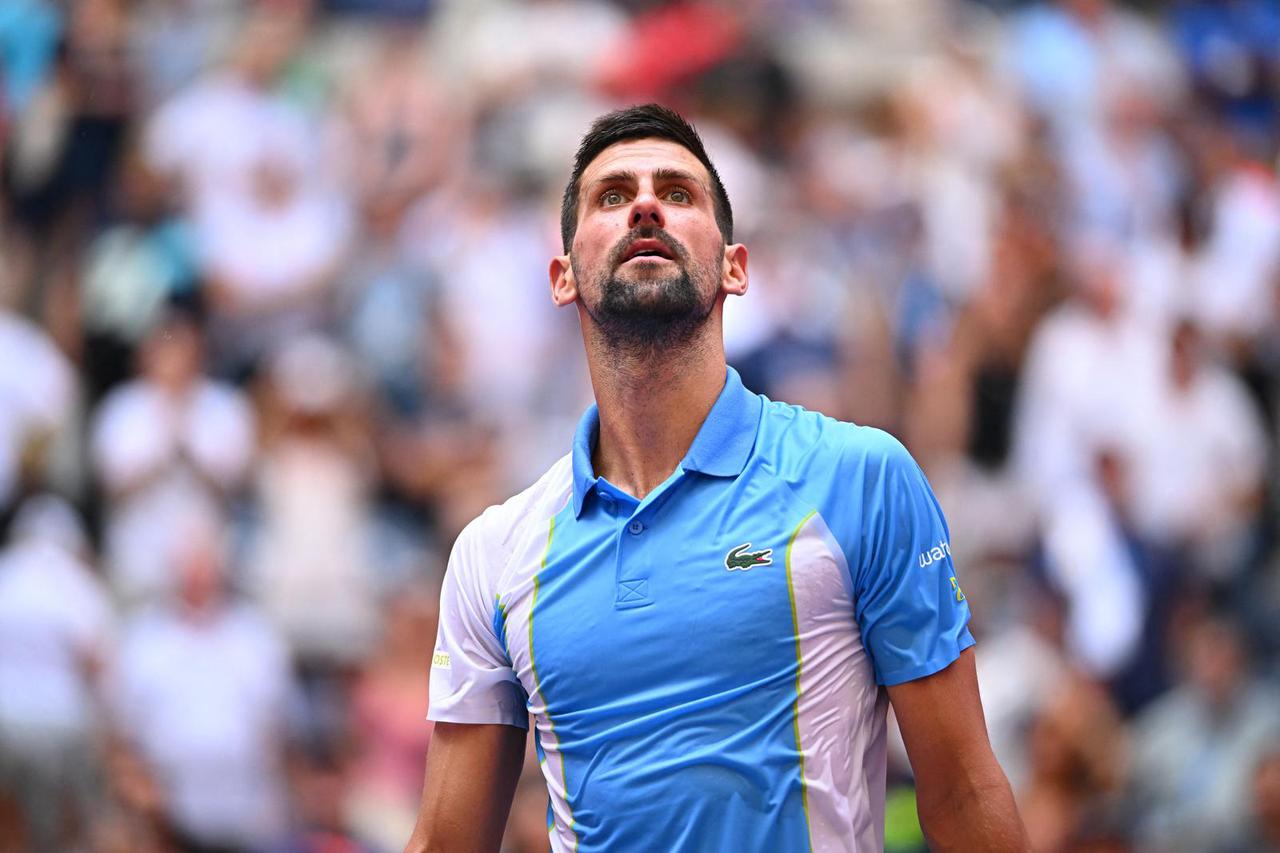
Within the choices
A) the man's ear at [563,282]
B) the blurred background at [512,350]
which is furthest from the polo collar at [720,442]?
the blurred background at [512,350]

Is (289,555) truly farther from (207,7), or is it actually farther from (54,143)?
(207,7)

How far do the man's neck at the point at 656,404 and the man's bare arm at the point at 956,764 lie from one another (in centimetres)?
58

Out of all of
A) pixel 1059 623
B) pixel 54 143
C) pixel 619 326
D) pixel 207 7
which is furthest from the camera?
pixel 207 7

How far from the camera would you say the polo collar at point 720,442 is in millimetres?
3020

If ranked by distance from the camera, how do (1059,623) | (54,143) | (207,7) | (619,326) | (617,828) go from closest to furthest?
(617,828)
(619,326)
(1059,623)
(54,143)
(207,7)

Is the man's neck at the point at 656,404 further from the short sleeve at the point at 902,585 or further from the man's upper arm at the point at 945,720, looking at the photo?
the man's upper arm at the point at 945,720

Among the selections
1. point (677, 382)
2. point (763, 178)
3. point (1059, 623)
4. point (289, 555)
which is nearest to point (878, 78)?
point (763, 178)

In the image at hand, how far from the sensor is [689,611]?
2861mm

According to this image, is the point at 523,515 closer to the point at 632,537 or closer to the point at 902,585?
the point at 632,537

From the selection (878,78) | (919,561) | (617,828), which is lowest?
(617,828)

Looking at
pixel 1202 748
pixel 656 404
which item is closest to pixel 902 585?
pixel 656 404

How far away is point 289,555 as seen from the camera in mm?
7621

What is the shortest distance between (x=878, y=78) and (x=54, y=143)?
435 centimetres

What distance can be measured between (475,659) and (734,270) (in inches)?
33.9
